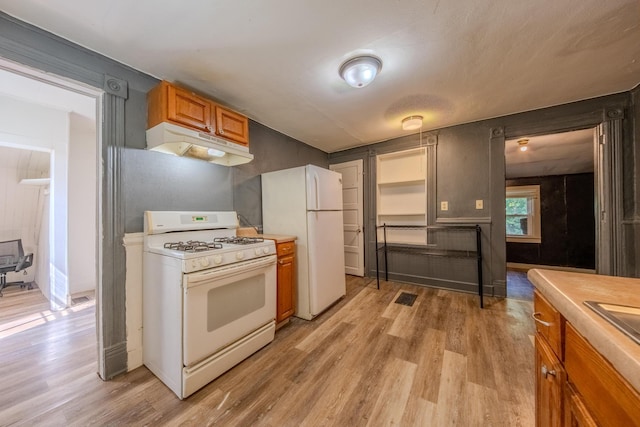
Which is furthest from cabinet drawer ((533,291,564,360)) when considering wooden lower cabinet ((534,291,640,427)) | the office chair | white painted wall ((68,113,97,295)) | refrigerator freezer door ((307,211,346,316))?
the office chair

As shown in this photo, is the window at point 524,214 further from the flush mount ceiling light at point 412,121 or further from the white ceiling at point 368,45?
the flush mount ceiling light at point 412,121

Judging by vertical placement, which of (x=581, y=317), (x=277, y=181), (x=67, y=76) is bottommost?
(x=581, y=317)

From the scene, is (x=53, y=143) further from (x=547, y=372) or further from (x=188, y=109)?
(x=547, y=372)

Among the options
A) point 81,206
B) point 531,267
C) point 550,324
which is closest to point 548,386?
point 550,324

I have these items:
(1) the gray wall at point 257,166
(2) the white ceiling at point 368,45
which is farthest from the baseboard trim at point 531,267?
(1) the gray wall at point 257,166

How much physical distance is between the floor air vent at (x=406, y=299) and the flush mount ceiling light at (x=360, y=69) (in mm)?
2488

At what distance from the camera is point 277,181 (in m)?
2.66

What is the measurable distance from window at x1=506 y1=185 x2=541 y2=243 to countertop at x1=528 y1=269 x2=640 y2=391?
502cm

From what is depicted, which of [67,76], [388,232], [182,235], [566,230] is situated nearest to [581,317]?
[182,235]

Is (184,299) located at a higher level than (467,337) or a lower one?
higher

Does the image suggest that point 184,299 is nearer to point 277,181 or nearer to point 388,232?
point 277,181

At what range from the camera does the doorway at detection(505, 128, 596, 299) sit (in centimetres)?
413

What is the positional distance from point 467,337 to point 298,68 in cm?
275

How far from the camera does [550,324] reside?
2.69 ft
